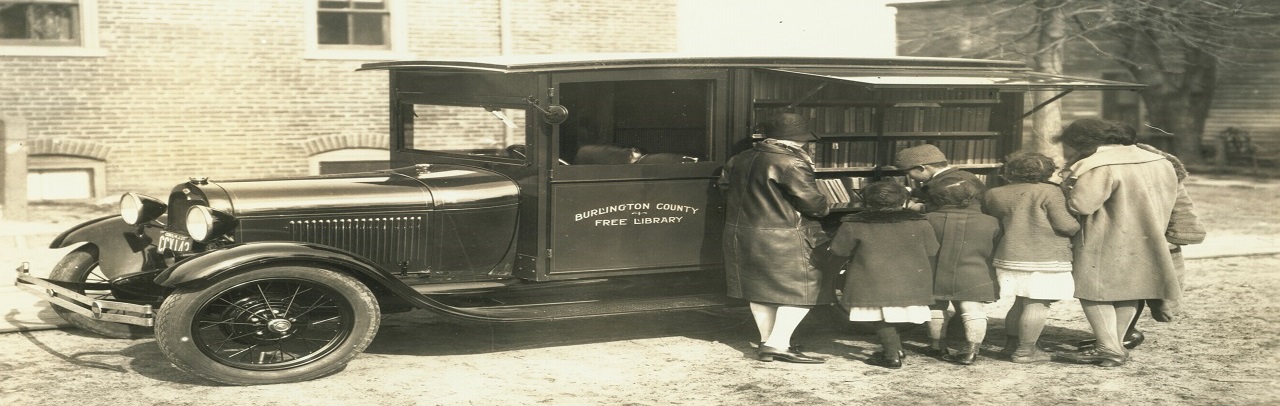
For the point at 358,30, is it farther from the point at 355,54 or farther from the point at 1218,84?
the point at 1218,84

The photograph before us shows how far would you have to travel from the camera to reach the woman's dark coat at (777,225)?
19.4ft

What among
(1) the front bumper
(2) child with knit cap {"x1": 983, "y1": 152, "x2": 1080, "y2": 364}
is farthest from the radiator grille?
(2) child with knit cap {"x1": 983, "y1": 152, "x2": 1080, "y2": 364}

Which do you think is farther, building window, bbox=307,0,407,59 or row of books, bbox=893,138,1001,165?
building window, bbox=307,0,407,59

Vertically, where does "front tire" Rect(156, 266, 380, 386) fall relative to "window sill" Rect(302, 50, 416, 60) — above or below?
below

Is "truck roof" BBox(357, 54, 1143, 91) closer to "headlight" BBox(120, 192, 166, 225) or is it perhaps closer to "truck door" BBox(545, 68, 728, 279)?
"truck door" BBox(545, 68, 728, 279)

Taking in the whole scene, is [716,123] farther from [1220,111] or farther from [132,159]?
[1220,111]

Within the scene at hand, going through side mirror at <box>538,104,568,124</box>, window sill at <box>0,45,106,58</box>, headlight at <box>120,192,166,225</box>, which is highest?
window sill at <box>0,45,106,58</box>

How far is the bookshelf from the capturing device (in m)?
6.63

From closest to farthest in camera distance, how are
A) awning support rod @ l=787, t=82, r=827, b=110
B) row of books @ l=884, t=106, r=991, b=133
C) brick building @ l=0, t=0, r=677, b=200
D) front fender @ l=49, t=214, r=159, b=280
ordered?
1. awning support rod @ l=787, t=82, r=827, b=110
2. front fender @ l=49, t=214, r=159, b=280
3. row of books @ l=884, t=106, r=991, b=133
4. brick building @ l=0, t=0, r=677, b=200

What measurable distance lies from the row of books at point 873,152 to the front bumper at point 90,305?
3.62 metres

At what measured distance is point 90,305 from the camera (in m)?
5.39

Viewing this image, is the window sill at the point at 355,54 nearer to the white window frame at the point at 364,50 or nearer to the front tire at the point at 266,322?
the white window frame at the point at 364,50

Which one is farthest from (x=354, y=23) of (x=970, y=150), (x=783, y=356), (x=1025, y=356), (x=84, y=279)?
(x=1025, y=356)

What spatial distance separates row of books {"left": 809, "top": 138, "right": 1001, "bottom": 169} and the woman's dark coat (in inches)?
30.7
